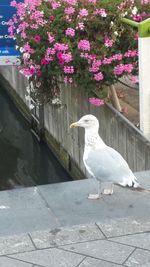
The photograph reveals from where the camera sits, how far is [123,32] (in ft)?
26.6

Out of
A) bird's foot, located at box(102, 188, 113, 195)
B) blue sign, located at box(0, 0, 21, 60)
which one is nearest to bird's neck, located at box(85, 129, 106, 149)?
bird's foot, located at box(102, 188, 113, 195)

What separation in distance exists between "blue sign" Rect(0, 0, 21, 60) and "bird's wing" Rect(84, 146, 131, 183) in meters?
5.89

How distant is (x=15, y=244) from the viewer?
14.0ft

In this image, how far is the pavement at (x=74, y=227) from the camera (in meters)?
4.05

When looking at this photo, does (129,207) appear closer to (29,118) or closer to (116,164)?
(116,164)

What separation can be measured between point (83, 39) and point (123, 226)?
4.04m

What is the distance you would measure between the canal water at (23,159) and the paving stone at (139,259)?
21.0 feet

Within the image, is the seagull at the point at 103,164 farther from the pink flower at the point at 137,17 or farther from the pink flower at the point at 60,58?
the pink flower at the point at 137,17

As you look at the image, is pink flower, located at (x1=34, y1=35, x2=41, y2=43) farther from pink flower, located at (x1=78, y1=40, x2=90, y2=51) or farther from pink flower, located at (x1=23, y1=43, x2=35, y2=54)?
pink flower, located at (x1=78, y1=40, x2=90, y2=51)

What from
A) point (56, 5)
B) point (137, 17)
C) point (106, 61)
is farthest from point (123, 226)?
point (56, 5)

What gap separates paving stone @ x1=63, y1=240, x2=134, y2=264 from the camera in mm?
4055

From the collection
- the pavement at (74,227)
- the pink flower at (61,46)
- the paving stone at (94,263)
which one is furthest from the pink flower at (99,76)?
the paving stone at (94,263)

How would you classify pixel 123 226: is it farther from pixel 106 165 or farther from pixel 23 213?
pixel 23 213

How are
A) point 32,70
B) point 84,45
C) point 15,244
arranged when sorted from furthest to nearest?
point 32,70
point 84,45
point 15,244
